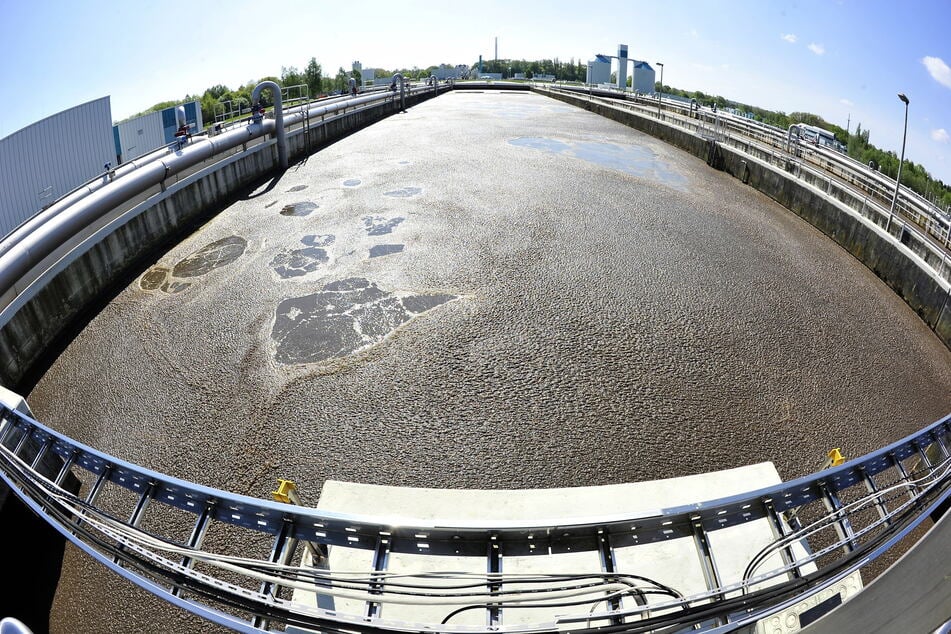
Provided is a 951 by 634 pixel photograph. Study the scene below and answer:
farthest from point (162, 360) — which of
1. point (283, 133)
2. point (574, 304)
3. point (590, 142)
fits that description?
point (590, 142)

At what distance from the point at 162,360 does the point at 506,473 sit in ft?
19.7

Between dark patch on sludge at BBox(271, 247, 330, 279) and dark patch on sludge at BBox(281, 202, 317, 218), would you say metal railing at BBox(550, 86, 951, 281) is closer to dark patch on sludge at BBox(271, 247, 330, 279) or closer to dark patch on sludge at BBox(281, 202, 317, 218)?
dark patch on sludge at BBox(271, 247, 330, 279)

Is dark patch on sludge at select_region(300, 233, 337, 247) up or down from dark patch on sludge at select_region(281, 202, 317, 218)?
down

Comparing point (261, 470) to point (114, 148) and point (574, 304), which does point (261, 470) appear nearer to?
point (574, 304)

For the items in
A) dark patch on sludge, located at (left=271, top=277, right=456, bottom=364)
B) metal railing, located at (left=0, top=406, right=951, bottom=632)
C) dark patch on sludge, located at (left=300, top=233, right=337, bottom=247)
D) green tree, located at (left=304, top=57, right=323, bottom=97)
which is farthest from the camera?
green tree, located at (left=304, top=57, right=323, bottom=97)

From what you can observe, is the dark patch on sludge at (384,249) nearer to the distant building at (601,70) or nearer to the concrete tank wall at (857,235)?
the concrete tank wall at (857,235)

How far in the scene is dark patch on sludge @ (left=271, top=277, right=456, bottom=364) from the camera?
962cm

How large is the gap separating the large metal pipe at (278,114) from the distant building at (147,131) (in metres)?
2.26

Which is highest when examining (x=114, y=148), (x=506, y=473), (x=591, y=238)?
(x=114, y=148)

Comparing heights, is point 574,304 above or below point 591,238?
below

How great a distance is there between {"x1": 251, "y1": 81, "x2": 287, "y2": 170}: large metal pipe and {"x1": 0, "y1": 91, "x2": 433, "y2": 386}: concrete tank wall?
0.23 metres

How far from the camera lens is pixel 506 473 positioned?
7.14 metres

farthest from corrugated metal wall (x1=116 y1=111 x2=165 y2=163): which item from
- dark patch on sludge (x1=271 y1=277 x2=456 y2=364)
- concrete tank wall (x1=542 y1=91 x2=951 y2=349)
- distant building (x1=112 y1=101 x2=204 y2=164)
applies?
concrete tank wall (x1=542 y1=91 x2=951 y2=349)

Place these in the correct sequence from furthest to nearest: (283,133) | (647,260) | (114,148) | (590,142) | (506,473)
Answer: (590,142) < (283,133) < (114,148) < (647,260) < (506,473)
